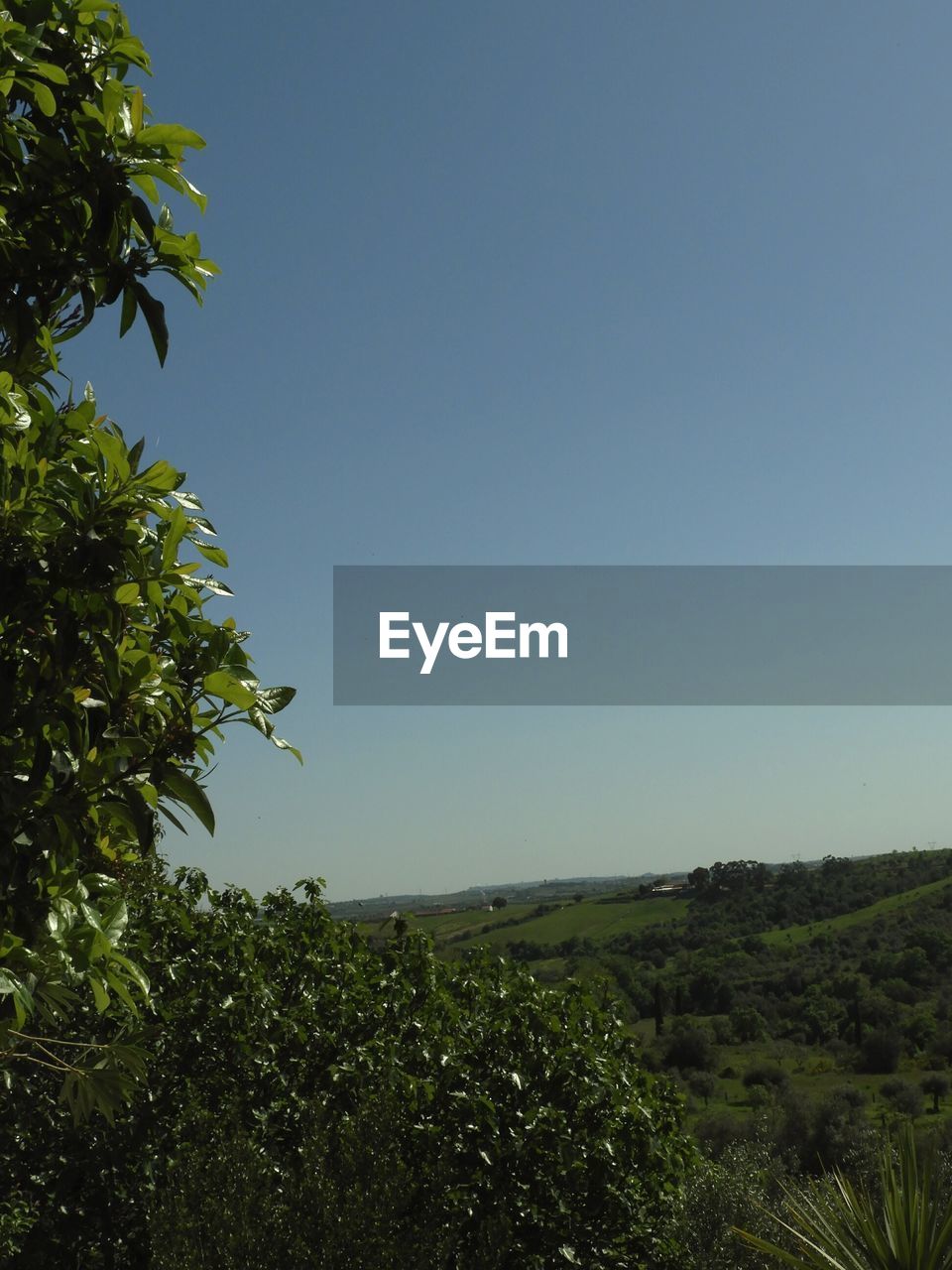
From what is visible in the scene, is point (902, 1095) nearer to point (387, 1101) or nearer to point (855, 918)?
point (855, 918)

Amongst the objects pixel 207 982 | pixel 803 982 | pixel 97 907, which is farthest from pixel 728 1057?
pixel 97 907

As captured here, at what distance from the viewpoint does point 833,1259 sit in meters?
6.07

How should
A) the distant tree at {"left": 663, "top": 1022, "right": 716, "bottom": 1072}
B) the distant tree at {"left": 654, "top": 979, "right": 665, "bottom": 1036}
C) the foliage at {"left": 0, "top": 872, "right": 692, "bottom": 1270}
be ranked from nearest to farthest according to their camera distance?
the foliage at {"left": 0, "top": 872, "right": 692, "bottom": 1270}, the distant tree at {"left": 663, "top": 1022, "right": 716, "bottom": 1072}, the distant tree at {"left": 654, "top": 979, "right": 665, "bottom": 1036}

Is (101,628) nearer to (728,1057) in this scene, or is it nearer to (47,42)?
(47,42)

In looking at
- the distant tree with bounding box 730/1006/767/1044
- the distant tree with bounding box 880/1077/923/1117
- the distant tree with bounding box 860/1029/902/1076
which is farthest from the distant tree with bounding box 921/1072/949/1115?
the distant tree with bounding box 730/1006/767/1044

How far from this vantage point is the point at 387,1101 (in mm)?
7227

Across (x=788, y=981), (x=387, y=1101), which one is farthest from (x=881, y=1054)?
(x=387, y=1101)

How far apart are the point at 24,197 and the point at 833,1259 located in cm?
640

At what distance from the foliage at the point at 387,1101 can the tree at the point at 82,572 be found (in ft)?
16.5

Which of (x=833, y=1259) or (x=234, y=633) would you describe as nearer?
(x=234, y=633)

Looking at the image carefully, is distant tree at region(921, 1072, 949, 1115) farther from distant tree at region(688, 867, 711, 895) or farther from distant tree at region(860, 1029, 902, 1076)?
distant tree at region(688, 867, 711, 895)

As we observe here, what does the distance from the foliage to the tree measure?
198 inches

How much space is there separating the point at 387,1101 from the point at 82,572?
18.4 feet

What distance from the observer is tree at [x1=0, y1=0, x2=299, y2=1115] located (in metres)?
2.64
